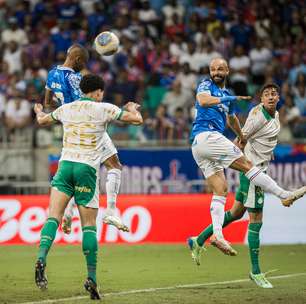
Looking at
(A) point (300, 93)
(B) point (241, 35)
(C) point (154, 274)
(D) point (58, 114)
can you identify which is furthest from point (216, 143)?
(B) point (241, 35)

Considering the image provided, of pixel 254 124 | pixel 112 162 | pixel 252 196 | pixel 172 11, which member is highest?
pixel 172 11

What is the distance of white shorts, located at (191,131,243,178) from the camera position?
13609 millimetres

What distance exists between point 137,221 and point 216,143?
20.9 ft

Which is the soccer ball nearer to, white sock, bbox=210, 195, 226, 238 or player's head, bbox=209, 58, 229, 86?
player's head, bbox=209, 58, 229, 86

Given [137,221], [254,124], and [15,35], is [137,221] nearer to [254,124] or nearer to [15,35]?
[254,124]

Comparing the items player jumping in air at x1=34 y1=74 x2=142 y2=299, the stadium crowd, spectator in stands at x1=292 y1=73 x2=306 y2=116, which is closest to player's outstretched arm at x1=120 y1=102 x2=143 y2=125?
player jumping in air at x1=34 y1=74 x2=142 y2=299

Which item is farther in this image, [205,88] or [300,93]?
[300,93]

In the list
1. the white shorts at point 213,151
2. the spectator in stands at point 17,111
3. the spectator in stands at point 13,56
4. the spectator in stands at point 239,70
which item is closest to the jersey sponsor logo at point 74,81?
the white shorts at point 213,151

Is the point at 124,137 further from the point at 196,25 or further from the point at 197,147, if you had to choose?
the point at 197,147

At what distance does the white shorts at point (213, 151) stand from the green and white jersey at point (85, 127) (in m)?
2.42

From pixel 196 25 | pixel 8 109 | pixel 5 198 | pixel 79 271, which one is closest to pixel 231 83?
pixel 196 25

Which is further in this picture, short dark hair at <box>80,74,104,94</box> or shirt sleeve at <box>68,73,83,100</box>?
shirt sleeve at <box>68,73,83,100</box>

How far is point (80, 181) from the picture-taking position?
38.1 feet

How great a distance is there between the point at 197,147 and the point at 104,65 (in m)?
12.4
